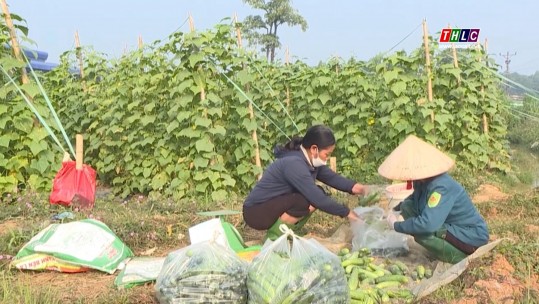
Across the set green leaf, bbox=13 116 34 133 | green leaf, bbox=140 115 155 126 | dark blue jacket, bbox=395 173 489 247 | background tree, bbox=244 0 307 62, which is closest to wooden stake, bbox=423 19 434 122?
green leaf, bbox=140 115 155 126

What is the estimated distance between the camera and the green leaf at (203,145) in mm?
6328

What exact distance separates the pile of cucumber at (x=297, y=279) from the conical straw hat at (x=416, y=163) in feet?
3.37

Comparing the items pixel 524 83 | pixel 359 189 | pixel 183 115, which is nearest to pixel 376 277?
pixel 359 189

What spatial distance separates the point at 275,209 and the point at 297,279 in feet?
5.30

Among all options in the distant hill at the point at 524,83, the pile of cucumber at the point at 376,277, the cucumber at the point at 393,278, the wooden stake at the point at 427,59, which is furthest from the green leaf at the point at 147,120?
the distant hill at the point at 524,83

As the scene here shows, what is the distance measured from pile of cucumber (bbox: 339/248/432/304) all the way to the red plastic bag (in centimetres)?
303

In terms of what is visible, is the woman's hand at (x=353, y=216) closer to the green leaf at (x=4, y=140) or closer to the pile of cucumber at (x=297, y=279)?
the pile of cucumber at (x=297, y=279)

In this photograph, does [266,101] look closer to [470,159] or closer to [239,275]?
[470,159]

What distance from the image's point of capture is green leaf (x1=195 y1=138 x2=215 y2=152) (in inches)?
249

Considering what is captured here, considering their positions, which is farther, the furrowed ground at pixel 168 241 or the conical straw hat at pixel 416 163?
the conical straw hat at pixel 416 163

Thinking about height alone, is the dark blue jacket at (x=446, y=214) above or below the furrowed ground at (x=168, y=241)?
above

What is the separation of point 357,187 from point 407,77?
3.42m

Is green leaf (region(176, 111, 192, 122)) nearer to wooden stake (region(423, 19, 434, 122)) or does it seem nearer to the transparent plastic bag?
the transparent plastic bag

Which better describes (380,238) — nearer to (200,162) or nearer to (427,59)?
(200,162)
